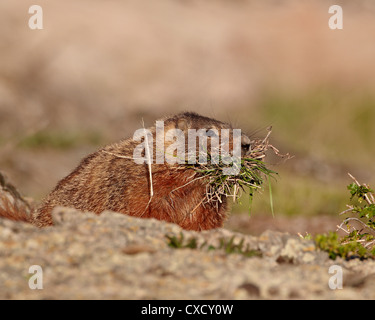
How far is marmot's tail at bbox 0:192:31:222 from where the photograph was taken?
7520 millimetres

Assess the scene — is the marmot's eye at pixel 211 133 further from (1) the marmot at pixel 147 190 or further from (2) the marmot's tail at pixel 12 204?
(2) the marmot's tail at pixel 12 204

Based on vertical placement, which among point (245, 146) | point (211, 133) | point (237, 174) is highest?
point (211, 133)

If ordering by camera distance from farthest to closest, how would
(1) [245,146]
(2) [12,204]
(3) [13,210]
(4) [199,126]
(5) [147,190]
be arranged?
(2) [12,204], (3) [13,210], (4) [199,126], (5) [147,190], (1) [245,146]

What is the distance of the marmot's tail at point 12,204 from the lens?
301 inches

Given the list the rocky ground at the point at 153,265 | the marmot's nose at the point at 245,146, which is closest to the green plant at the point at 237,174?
the marmot's nose at the point at 245,146

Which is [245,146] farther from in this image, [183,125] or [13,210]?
[13,210]

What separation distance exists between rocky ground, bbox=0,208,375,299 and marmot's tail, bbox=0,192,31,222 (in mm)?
2543

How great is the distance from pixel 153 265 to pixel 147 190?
2.54m

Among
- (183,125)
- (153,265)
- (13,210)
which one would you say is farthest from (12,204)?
(153,265)

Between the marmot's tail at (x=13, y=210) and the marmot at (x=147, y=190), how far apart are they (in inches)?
4.6

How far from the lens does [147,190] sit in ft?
22.3

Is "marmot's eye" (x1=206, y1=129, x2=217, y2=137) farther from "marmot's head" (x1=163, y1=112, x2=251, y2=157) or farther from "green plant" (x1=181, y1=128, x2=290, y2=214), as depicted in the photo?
"green plant" (x1=181, y1=128, x2=290, y2=214)

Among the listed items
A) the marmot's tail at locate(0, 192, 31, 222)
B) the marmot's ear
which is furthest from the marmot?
the marmot's tail at locate(0, 192, 31, 222)

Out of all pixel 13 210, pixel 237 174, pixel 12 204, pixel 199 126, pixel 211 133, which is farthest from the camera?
pixel 12 204
